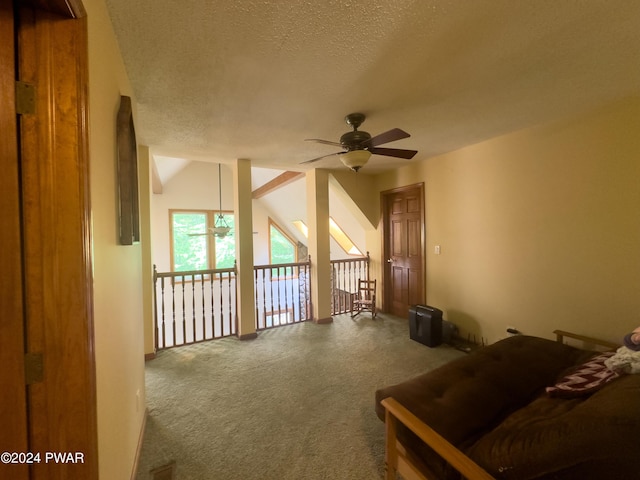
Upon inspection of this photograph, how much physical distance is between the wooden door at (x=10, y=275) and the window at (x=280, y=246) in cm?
768

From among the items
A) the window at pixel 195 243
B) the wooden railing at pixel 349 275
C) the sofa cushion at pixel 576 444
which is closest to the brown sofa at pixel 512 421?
the sofa cushion at pixel 576 444

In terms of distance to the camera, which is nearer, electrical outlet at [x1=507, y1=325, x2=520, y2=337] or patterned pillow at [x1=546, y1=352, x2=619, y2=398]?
patterned pillow at [x1=546, y1=352, x2=619, y2=398]

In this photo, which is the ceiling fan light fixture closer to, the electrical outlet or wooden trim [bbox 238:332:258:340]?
the electrical outlet

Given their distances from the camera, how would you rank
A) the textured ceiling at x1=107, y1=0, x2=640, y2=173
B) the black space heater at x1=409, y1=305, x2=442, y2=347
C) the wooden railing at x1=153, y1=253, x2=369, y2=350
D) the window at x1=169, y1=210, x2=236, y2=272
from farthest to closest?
the window at x1=169, y1=210, x2=236, y2=272 → the wooden railing at x1=153, y1=253, x2=369, y2=350 → the black space heater at x1=409, y1=305, x2=442, y2=347 → the textured ceiling at x1=107, y1=0, x2=640, y2=173

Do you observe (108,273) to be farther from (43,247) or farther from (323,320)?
(323,320)

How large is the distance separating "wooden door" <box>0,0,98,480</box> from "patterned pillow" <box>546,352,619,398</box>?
2186 mm

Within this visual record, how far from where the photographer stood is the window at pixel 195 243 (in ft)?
22.0

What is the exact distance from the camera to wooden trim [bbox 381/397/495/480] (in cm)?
101

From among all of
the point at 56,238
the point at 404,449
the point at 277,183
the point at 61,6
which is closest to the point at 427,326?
the point at 404,449

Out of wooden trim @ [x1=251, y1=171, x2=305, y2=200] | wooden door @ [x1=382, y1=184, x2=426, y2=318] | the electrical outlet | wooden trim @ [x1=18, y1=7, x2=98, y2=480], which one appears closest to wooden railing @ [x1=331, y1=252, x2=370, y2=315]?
wooden door @ [x1=382, y1=184, x2=426, y2=318]

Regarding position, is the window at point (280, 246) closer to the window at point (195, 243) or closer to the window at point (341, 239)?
the window at point (195, 243)

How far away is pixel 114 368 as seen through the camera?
4.01ft

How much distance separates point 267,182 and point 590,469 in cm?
663

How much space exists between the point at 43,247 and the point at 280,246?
7924mm
